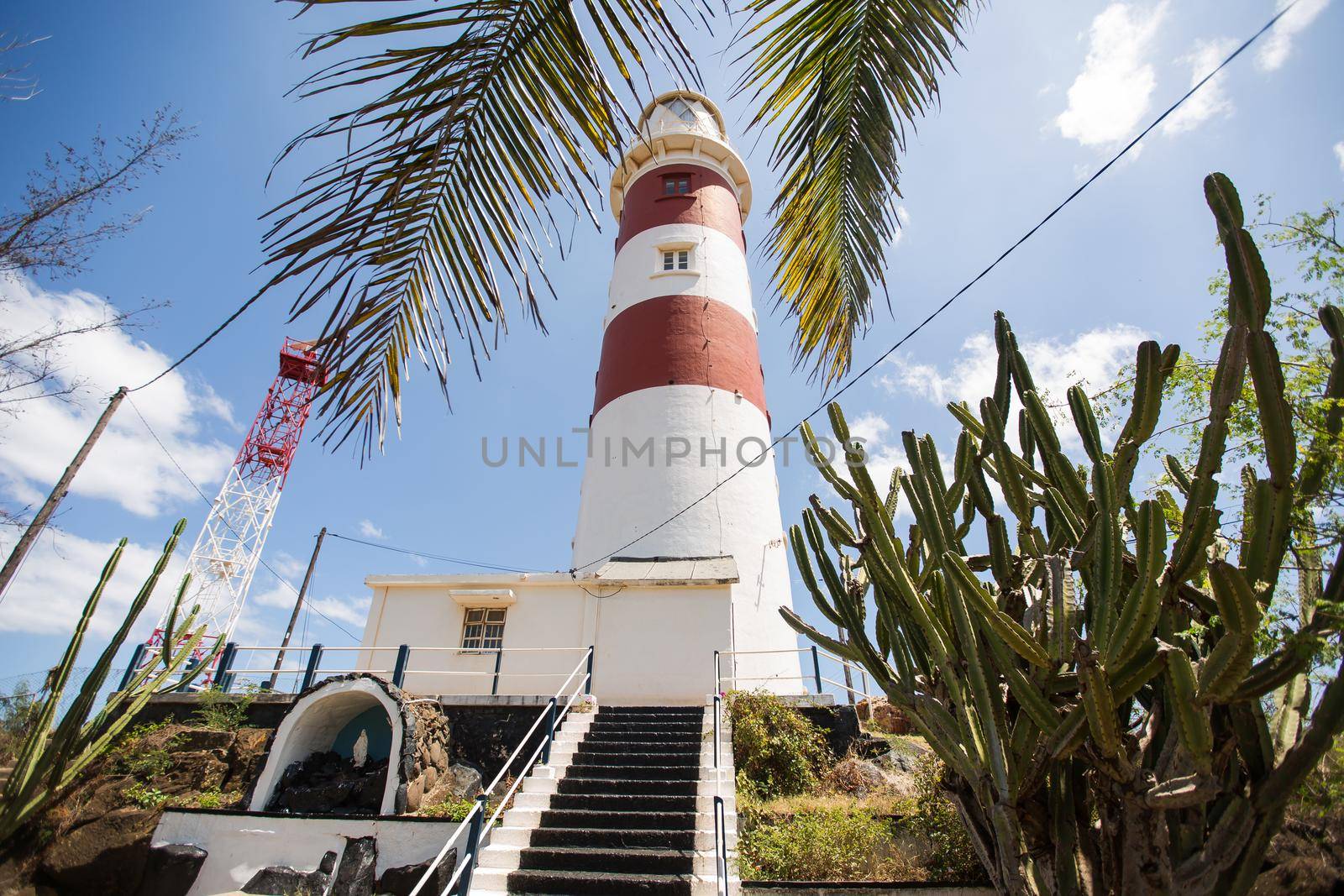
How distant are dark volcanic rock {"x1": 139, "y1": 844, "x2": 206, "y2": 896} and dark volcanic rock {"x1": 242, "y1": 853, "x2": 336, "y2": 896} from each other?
0.70 meters

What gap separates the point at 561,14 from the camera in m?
1.84

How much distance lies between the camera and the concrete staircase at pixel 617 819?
591 centimetres

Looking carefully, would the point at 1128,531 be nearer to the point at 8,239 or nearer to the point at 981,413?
the point at 981,413

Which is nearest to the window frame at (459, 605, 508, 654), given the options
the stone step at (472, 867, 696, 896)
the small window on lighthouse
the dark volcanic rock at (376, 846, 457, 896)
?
the dark volcanic rock at (376, 846, 457, 896)

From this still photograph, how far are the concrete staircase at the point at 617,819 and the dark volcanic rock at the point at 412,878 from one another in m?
0.40

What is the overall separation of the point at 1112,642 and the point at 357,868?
7.22m

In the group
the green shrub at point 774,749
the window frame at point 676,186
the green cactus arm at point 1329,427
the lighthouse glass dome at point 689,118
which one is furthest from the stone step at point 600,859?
the lighthouse glass dome at point 689,118

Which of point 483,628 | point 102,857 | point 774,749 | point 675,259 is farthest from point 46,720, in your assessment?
point 675,259

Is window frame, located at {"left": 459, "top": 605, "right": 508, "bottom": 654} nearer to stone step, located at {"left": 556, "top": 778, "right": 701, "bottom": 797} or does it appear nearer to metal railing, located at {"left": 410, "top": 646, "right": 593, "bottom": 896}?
metal railing, located at {"left": 410, "top": 646, "right": 593, "bottom": 896}

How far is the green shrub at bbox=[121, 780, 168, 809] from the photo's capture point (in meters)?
8.28

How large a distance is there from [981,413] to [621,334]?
11.6 metres

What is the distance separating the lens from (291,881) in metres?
6.92

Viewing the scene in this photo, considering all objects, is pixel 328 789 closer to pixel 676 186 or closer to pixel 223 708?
pixel 223 708

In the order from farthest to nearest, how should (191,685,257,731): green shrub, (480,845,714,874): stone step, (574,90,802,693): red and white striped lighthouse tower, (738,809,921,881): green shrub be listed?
(574,90,802,693): red and white striped lighthouse tower, (191,685,257,731): green shrub, (480,845,714,874): stone step, (738,809,921,881): green shrub
